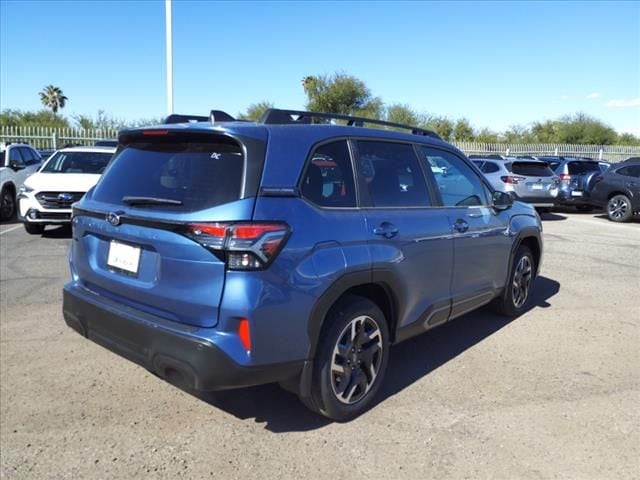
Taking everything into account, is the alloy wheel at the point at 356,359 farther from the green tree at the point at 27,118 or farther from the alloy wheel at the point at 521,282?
the green tree at the point at 27,118

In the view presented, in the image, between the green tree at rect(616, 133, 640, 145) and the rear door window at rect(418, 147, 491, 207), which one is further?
the green tree at rect(616, 133, 640, 145)

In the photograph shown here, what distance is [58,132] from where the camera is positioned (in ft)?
81.4

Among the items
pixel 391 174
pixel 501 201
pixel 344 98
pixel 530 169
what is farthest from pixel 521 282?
pixel 344 98

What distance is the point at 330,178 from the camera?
10.5 feet

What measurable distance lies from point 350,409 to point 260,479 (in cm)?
78

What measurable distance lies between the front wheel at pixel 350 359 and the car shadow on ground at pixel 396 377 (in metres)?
0.21

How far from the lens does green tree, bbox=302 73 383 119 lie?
41875 millimetres

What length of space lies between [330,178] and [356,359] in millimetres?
1144

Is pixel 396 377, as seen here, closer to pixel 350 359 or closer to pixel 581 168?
Answer: pixel 350 359

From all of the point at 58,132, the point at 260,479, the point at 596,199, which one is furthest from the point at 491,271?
the point at 58,132

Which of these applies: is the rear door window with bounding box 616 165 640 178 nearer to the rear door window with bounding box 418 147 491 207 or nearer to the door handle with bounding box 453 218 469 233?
the rear door window with bounding box 418 147 491 207

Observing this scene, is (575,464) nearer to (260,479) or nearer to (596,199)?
(260,479)

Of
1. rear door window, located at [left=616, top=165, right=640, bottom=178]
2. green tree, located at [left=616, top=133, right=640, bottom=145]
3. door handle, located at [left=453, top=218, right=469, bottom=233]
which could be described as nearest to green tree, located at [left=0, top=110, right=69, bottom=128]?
rear door window, located at [left=616, top=165, right=640, bottom=178]

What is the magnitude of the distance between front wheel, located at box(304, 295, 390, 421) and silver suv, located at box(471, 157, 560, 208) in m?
11.0
